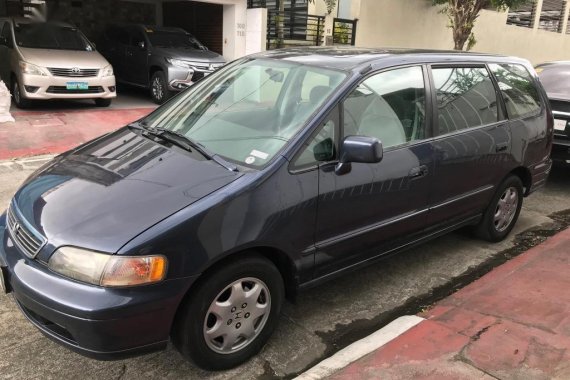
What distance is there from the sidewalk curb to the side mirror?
1070mm

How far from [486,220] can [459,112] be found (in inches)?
45.4

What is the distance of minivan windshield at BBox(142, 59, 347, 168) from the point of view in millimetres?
3066

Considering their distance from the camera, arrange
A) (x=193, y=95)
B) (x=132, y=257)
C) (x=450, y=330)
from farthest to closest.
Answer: (x=193, y=95), (x=450, y=330), (x=132, y=257)

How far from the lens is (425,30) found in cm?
1622

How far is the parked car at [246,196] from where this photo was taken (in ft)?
7.93

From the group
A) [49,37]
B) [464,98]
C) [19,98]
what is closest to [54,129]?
[19,98]

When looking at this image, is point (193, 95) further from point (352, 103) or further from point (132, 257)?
point (132, 257)

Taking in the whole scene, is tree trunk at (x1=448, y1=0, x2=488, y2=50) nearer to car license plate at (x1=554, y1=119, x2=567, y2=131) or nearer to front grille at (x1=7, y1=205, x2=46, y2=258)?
car license plate at (x1=554, y1=119, x2=567, y2=131)

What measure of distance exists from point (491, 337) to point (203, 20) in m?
13.4

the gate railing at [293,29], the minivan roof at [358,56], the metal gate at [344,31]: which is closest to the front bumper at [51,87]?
the gate railing at [293,29]

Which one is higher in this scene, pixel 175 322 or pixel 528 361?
pixel 175 322

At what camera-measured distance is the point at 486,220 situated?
4.62m

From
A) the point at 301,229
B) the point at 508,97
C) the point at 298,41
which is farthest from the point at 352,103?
the point at 298,41

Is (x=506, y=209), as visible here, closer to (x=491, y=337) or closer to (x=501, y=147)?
(x=501, y=147)
